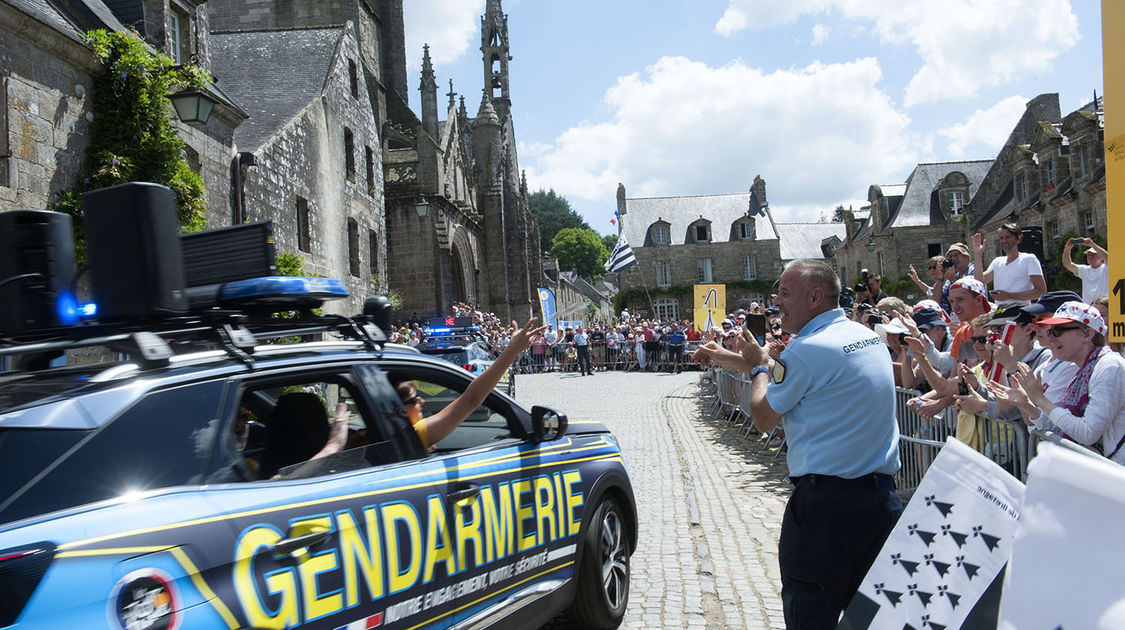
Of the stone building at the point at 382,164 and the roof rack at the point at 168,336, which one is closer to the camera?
the roof rack at the point at 168,336

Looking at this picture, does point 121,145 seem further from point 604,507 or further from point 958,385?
point 958,385

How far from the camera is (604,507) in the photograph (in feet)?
15.4

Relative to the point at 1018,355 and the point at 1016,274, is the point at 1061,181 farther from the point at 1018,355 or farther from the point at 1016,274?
the point at 1018,355

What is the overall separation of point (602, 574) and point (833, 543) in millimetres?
1733

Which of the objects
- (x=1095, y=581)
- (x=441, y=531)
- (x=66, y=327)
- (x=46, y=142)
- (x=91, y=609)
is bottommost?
(x=441, y=531)

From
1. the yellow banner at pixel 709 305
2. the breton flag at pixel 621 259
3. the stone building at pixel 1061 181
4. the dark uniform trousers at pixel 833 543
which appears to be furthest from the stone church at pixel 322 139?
the stone building at pixel 1061 181

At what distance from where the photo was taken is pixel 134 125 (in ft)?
40.3

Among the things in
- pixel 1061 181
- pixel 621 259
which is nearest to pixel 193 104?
pixel 621 259

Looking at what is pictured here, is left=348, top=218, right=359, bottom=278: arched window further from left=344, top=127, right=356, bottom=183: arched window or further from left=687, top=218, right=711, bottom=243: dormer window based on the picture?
left=687, top=218, right=711, bottom=243: dormer window

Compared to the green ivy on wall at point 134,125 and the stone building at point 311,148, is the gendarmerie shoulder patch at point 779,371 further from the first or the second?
the stone building at point 311,148

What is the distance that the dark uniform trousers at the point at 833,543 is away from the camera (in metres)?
3.11

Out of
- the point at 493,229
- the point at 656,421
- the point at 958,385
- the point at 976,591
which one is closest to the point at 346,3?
the point at 493,229

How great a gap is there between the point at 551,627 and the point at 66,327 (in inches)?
120

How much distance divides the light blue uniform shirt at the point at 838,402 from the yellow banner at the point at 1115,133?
1.60 meters
